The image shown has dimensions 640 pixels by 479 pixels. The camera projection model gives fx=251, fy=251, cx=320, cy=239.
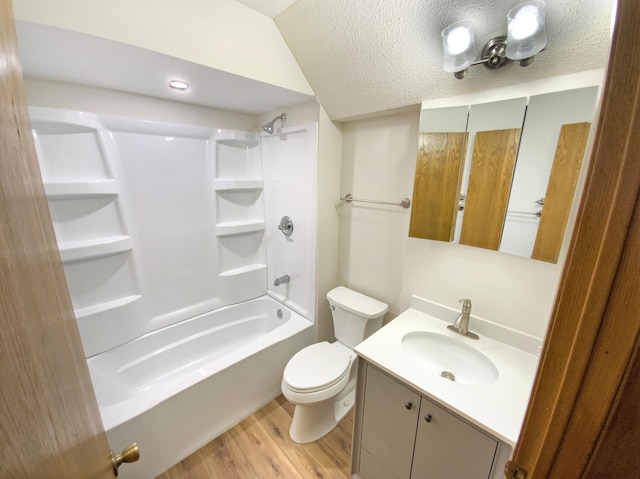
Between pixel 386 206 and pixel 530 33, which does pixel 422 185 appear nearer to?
pixel 386 206

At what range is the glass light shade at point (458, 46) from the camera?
974 mm

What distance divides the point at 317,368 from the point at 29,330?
147cm

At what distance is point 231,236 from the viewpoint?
231 centimetres

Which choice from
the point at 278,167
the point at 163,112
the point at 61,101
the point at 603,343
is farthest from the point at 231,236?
the point at 603,343

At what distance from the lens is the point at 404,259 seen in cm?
163

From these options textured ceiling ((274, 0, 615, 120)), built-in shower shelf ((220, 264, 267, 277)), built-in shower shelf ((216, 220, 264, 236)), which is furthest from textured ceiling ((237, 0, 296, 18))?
built-in shower shelf ((220, 264, 267, 277))

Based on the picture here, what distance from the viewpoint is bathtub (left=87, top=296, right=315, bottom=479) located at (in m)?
1.34

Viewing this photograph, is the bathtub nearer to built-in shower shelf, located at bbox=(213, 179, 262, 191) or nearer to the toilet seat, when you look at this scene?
the toilet seat

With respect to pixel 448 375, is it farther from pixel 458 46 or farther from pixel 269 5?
pixel 269 5

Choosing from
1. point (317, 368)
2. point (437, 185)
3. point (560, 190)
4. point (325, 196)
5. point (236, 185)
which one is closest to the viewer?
point (560, 190)

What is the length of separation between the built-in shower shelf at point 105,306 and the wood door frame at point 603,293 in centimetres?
226

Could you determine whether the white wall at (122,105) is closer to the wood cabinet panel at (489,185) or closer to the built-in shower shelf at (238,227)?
the built-in shower shelf at (238,227)

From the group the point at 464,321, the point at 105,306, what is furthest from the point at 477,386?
the point at 105,306

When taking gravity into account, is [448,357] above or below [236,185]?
below
